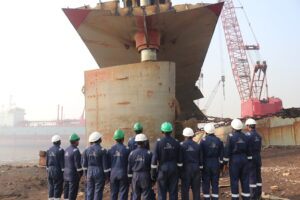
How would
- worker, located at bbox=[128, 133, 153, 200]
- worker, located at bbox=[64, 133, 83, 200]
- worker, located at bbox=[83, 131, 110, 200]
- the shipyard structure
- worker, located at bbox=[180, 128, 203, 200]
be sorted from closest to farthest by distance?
1. worker, located at bbox=[128, 133, 153, 200]
2. worker, located at bbox=[180, 128, 203, 200]
3. worker, located at bbox=[83, 131, 110, 200]
4. worker, located at bbox=[64, 133, 83, 200]
5. the shipyard structure

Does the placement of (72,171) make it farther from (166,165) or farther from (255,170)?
(255,170)

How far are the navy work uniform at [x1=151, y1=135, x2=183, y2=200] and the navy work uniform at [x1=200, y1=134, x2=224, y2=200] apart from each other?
74cm

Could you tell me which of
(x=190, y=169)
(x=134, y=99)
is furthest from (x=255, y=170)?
(x=134, y=99)

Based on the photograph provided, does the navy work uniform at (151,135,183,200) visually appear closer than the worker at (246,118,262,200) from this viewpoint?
Yes

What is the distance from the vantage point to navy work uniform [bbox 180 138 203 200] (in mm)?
5891

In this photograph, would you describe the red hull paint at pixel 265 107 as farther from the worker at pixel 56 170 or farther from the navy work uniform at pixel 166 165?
the worker at pixel 56 170

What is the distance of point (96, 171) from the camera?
6.21 metres

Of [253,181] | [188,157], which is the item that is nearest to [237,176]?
[253,181]

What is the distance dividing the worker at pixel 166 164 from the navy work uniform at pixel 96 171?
127 cm

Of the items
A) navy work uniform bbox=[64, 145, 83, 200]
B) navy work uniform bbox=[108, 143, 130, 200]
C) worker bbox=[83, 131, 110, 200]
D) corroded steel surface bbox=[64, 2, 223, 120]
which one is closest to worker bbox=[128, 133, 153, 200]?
navy work uniform bbox=[108, 143, 130, 200]

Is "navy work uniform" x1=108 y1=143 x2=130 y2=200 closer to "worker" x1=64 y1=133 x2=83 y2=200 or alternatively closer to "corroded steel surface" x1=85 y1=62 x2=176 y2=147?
"worker" x1=64 y1=133 x2=83 y2=200

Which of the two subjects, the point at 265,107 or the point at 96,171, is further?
the point at 265,107

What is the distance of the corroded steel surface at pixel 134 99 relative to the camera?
36.5 ft

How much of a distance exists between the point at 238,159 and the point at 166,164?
5.84 ft
